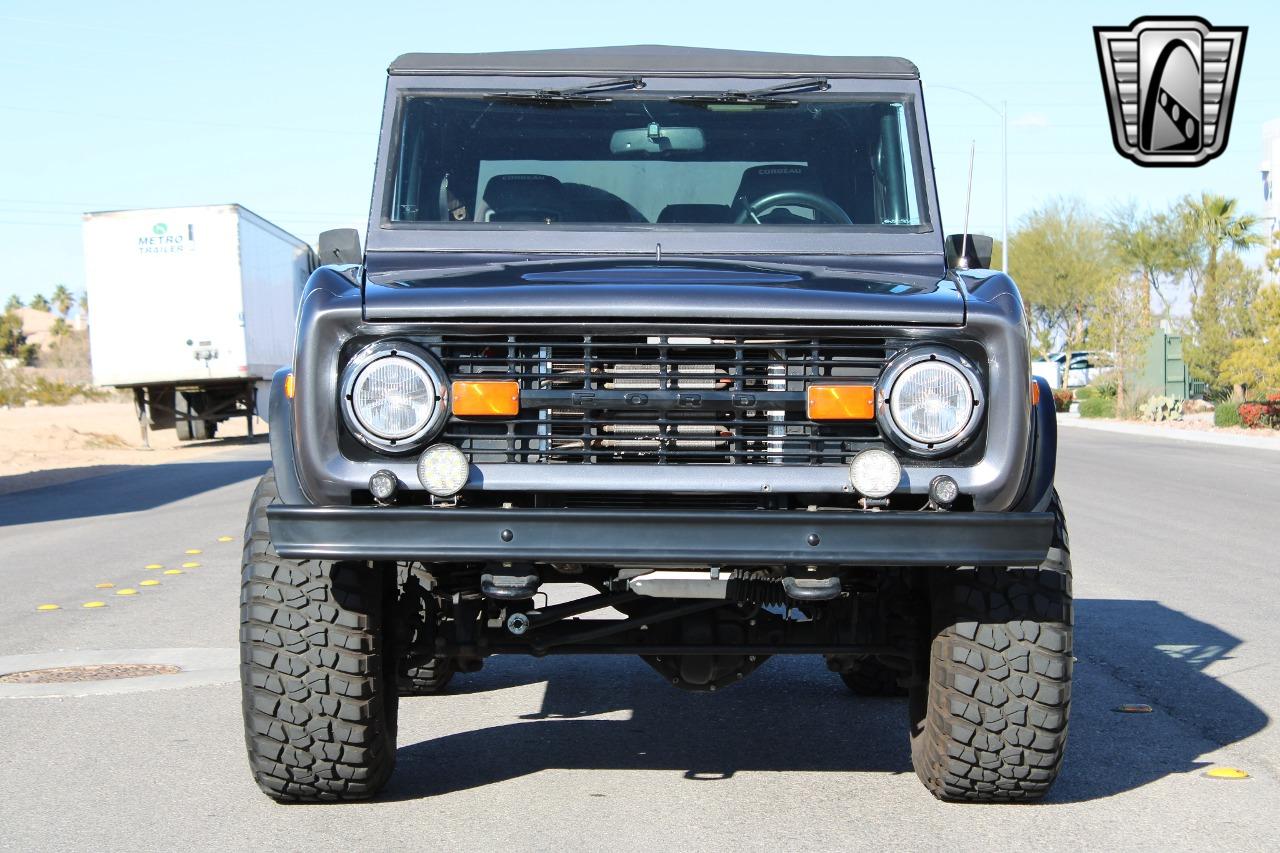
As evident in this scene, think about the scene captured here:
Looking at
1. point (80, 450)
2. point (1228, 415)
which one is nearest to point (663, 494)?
point (80, 450)

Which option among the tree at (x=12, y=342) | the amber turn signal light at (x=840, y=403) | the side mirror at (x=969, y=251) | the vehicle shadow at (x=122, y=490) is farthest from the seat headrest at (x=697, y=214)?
the tree at (x=12, y=342)

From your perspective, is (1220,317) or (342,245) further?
(1220,317)

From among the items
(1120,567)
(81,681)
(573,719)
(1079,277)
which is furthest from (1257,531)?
(1079,277)

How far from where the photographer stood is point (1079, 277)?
67.2 m

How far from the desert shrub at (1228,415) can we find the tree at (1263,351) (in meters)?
0.75

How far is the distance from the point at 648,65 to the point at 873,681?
263 centimetres

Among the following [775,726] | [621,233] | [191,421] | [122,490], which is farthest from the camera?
[191,421]

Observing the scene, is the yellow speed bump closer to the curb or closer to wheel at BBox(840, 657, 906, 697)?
wheel at BBox(840, 657, 906, 697)

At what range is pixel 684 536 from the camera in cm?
414

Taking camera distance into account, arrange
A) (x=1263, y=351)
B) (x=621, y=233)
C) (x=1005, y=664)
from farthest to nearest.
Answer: (x=1263, y=351), (x=621, y=233), (x=1005, y=664)

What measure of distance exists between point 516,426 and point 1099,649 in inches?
175

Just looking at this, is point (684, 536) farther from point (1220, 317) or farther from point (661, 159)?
point (1220, 317)

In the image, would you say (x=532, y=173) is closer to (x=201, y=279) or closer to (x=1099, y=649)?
(x=1099, y=649)

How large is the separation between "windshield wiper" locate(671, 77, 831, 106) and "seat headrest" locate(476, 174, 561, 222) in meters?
0.55
